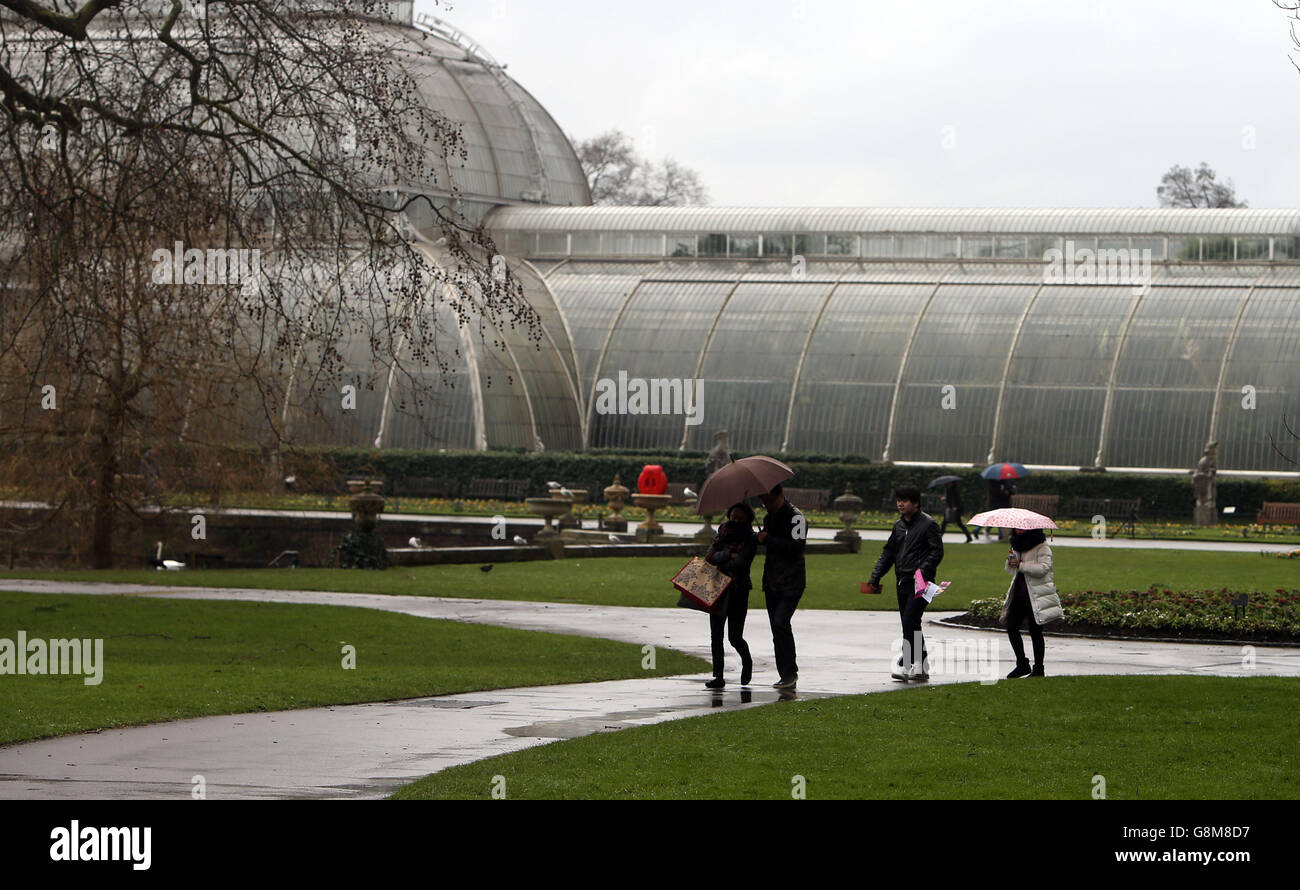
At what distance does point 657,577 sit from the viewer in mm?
27219

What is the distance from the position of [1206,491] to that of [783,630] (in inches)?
1174

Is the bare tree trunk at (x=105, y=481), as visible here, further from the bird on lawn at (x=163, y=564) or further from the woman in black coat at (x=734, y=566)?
the woman in black coat at (x=734, y=566)

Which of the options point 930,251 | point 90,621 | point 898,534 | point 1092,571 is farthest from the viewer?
point 930,251

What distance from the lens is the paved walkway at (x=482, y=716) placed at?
32.8 ft

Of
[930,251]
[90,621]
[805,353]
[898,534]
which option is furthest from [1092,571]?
[930,251]

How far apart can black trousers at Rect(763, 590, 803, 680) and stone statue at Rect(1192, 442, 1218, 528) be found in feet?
96.5

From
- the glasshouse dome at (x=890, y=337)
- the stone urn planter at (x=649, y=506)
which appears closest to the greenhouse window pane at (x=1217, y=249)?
the glasshouse dome at (x=890, y=337)

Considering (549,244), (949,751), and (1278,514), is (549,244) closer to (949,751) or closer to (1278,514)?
(1278,514)

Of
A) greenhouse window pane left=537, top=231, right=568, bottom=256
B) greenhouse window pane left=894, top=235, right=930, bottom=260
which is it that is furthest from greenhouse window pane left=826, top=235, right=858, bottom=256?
greenhouse window pane left=537, top=231, right=568, bottom=256

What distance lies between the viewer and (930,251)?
5394 cm

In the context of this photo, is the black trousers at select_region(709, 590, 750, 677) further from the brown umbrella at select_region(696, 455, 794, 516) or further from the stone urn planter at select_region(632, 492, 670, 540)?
the stone urn planter at select_region(632, 492, 670, 540)
